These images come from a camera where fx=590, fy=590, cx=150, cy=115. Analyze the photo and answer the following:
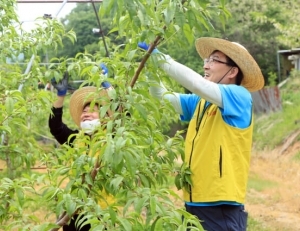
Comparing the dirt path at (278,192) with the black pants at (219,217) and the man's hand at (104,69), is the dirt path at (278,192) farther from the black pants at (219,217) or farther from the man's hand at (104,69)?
the man's hand at (104,69)

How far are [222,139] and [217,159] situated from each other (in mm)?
94

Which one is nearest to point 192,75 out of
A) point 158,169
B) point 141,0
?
point 158,169

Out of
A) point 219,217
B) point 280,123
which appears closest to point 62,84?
point 219,217

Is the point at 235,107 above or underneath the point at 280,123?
above

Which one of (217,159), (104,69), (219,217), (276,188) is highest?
(104,69)

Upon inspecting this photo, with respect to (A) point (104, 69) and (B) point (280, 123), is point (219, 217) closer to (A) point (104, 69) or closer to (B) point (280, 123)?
(A) point (104, 69)

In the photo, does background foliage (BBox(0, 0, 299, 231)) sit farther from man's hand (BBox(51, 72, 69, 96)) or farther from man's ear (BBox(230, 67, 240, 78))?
man's ear (BBox(230, 67, 240, 78))

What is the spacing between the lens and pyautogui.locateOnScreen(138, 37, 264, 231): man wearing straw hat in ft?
8.76

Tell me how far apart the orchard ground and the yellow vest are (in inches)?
206

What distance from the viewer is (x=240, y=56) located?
2.77 metres

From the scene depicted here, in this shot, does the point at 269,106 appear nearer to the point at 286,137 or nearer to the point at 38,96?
the point at 286,137

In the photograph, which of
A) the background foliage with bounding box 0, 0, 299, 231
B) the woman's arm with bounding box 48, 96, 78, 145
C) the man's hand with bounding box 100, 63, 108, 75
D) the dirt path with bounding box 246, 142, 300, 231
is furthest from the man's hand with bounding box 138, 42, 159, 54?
the dirt path with bounding box 246, 142, 300, 231

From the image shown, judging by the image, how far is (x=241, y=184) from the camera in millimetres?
2779

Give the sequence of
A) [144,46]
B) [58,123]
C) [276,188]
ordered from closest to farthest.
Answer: [144,46]
[58,123]
[276,188]
